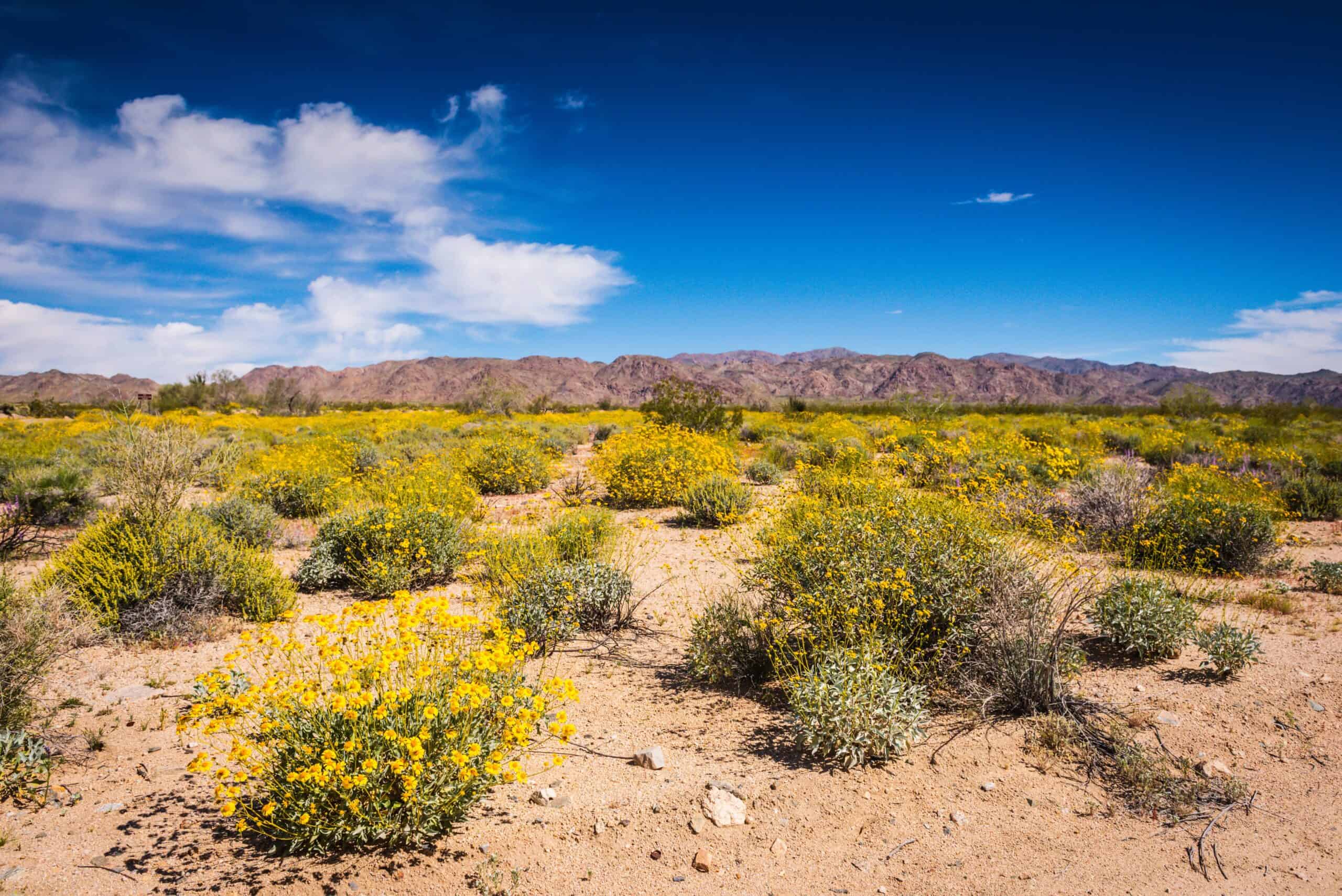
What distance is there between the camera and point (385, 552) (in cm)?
745

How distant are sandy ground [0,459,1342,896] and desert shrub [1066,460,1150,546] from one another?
13.5ft

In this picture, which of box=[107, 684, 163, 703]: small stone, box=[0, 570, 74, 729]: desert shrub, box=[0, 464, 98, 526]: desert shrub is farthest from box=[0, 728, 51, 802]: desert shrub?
box=[0, 464, 98, 526]: desert shrub

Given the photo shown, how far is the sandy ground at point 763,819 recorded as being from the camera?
3055 millimetres

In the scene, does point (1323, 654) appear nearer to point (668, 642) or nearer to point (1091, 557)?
point (1091, 557)

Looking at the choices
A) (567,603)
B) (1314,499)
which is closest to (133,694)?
(567,603)

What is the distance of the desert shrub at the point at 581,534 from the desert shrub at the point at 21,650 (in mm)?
3936

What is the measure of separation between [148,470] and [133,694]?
2.62m

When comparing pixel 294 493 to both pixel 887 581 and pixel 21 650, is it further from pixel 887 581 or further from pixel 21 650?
pixel 887 581

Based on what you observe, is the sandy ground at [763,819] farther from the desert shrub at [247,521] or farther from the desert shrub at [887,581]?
the desert shrub at [247,521]

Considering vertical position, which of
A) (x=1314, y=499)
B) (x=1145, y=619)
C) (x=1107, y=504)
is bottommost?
(x=1145, y=619)

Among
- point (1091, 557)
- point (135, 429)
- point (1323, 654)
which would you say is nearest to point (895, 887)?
point (1323, 654)

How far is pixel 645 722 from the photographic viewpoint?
4.54 meters

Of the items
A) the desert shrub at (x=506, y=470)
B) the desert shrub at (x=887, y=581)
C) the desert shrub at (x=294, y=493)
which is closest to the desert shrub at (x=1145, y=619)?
the desert shrub at (x=887, y=581)

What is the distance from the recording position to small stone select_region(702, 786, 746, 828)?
11.5 ft
